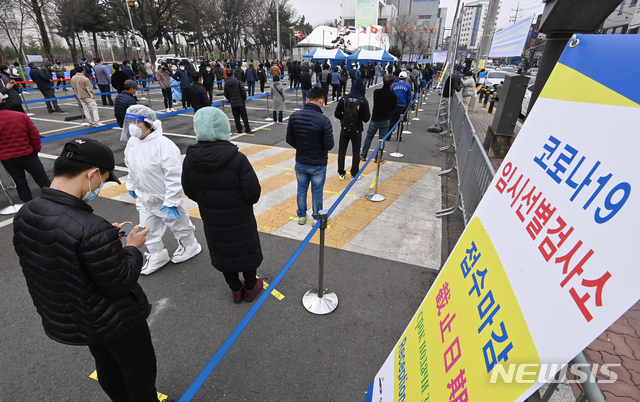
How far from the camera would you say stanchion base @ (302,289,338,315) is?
348 cm

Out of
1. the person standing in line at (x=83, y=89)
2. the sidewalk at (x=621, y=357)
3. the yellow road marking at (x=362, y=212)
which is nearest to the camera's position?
the sidewalk at (x=621, y=357)

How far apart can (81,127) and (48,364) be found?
1127 cm

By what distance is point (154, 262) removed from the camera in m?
4.06

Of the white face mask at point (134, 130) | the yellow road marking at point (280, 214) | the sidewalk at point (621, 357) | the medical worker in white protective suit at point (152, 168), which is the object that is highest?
the white face mask at point (134, 130)

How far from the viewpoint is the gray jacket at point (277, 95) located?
451 inches

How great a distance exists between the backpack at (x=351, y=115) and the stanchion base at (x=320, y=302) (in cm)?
382

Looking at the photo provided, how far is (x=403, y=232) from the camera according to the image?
16.7ft

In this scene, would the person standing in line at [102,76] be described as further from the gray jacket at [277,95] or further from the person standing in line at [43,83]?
the gray jacket at [277,95]

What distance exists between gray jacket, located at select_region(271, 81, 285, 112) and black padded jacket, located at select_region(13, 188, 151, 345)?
10.5m

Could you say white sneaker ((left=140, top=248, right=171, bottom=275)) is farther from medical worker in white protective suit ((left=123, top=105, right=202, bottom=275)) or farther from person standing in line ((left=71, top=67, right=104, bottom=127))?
person standing in line ((left=71, top=67, right=104, bottom=127))

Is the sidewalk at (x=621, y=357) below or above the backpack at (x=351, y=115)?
below

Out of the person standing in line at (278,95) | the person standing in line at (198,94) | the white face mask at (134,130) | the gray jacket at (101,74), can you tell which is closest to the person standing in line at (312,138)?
the white face mask at (134,130)

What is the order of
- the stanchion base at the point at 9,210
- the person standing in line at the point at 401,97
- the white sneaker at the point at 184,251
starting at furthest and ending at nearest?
the person standing in line at the point at 401,97
the stanchion base at the point at 9,210
the white sneaker at the point at 184,251

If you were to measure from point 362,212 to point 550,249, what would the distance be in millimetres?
4766
